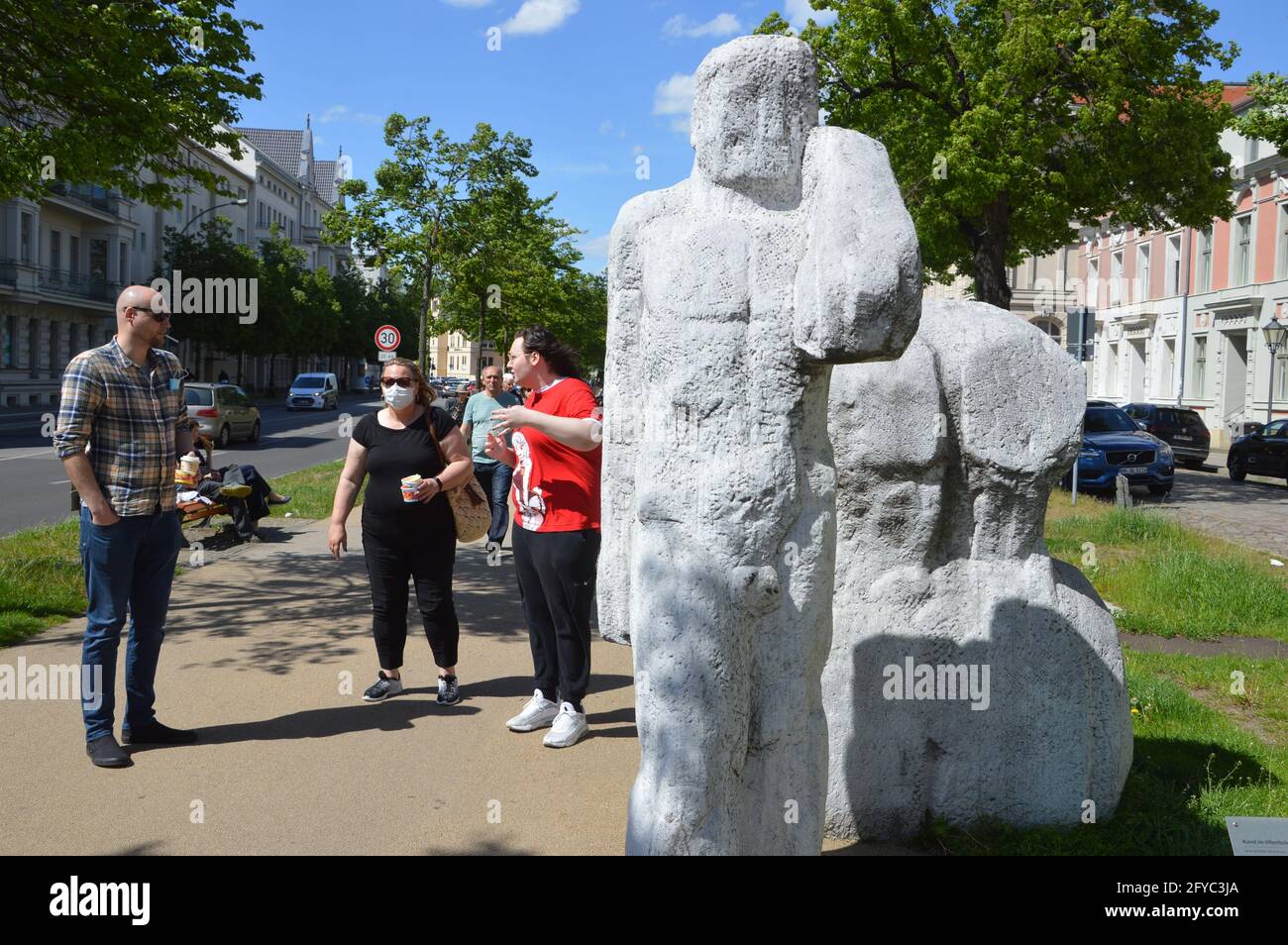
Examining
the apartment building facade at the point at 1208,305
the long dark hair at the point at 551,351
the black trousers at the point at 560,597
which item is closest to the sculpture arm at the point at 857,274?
the black trousers at the point at 560,597

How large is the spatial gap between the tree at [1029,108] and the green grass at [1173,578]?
8473mm

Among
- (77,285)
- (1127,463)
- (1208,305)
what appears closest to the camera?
(1127,463)

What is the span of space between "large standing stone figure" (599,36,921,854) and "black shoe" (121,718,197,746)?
329 cm

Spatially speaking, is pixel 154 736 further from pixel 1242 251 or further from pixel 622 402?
pixel 1242 251

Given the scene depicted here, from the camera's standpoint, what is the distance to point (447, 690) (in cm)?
620

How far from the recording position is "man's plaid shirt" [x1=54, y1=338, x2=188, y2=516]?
5.04m

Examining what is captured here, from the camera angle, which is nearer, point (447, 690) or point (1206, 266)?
point (447, 690)

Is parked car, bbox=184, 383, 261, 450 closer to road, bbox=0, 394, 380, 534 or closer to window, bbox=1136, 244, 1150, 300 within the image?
road, bbox=0, 394, 380, 534

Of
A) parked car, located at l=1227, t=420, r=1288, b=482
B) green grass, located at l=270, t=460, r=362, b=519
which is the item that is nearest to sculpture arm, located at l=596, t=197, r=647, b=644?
green grass, located at l=270, t=460, r=362, b=519

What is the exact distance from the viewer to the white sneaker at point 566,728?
5523 millimetres

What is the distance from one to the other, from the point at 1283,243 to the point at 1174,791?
3721cm

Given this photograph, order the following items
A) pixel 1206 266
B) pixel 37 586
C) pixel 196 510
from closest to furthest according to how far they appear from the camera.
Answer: pixel 37 586 → pixel 196 510 → pixel 1206 266

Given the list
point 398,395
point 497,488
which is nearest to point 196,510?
point 497,488
